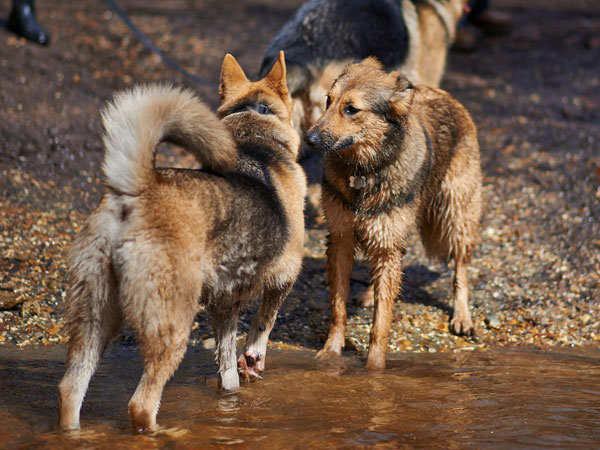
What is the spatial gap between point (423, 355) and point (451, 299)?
3.74 feet

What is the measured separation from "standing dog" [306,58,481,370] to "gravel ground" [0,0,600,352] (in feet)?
1.94

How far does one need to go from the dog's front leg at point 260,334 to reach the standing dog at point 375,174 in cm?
79

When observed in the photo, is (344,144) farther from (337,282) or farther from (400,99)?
(337,282)

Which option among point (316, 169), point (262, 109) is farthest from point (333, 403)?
point (316, 169)

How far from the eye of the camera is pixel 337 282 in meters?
5.89

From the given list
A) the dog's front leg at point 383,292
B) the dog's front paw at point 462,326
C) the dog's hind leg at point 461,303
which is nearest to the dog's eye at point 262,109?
the dog's front leg at point 383,292

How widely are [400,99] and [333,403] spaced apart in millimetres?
2170

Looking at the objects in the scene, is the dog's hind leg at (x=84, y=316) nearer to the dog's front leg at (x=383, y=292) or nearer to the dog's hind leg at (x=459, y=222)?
the dog's front leg at (x=383, y=292)

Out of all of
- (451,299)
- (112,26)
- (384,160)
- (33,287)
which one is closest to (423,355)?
(451,299)

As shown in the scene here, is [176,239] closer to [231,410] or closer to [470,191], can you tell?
[231,410]

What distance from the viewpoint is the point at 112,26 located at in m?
12.7

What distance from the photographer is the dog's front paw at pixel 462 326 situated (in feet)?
21.0

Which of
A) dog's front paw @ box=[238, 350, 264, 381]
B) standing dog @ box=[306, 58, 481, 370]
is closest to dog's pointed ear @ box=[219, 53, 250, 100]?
standing dog @ box=[306, 58, 481, 370]

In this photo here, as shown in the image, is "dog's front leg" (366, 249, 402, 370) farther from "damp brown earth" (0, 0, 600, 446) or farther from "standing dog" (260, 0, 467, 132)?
"standing dog" (260, 0, 467, 132)
